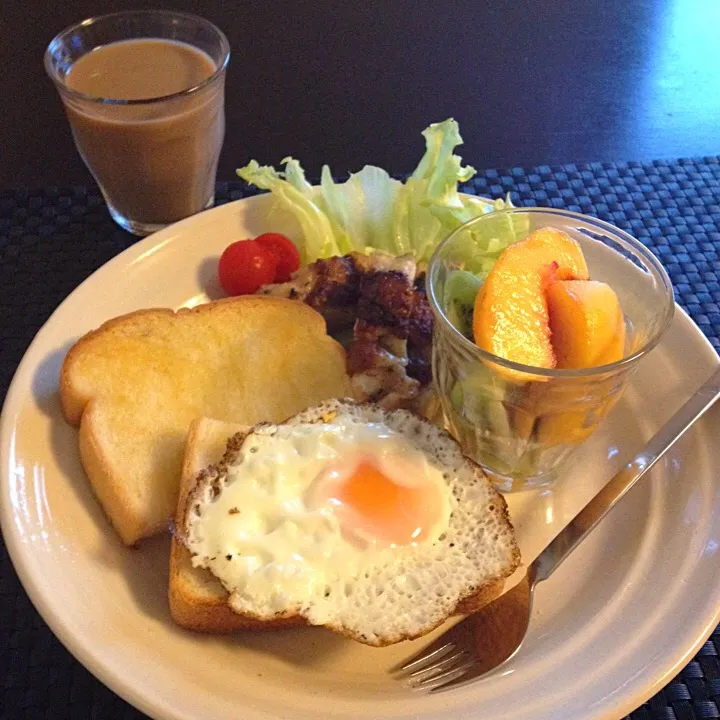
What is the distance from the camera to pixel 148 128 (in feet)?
9.53

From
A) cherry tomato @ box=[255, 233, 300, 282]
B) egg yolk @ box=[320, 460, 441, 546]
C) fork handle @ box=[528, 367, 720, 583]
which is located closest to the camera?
egg yolk @ box=[320, 460, 441, 546]

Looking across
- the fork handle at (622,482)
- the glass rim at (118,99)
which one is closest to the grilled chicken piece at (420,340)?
the fork handle at (622,482)

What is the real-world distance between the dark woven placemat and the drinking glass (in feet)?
0.57

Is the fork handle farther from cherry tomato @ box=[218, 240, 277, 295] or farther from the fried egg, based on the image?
cherry tomato @ box=[218, 240, 277, 295]

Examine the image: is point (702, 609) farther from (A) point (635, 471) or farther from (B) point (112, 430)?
(B) point (112, 430)

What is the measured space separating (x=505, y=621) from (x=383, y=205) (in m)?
1.75

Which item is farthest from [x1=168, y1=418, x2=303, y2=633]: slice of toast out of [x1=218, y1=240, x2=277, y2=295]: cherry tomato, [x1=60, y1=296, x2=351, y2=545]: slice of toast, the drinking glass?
the drinking glass

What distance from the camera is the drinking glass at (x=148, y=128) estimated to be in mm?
2883

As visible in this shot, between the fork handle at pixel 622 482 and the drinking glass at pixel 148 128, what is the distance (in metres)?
2.11

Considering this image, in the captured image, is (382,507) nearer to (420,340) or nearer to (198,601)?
(198,601)

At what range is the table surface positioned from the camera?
3.70 metres

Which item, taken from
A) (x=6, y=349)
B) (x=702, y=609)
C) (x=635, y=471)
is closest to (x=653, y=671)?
(x=702, y=609)

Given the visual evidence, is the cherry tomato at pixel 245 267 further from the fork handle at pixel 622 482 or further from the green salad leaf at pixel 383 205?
the fork handle at pixel 622 482

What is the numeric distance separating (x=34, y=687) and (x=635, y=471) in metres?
1.75
